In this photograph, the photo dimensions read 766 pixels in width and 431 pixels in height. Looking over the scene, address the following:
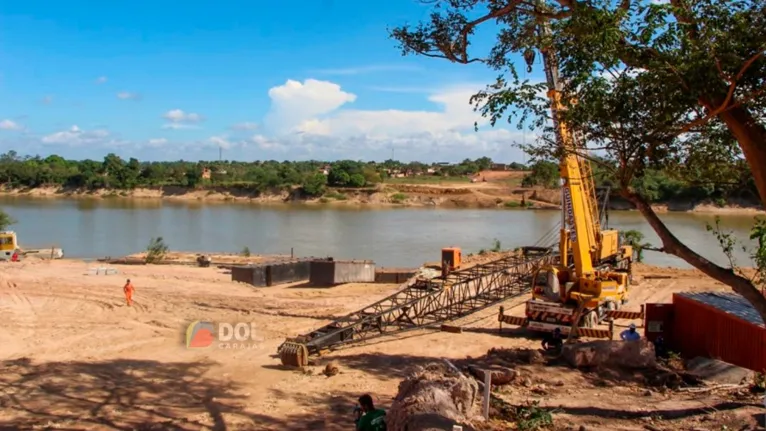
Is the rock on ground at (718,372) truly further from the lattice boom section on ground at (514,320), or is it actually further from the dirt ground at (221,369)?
the lattice boom section on ground at (514,320)

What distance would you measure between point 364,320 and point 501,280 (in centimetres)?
588

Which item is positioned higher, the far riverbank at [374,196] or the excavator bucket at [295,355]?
the far riverbank at [374,196]

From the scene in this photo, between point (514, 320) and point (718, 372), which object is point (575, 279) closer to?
point (514, 320)

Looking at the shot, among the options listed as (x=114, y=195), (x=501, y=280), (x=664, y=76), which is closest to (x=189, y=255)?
(x=501, y=280)

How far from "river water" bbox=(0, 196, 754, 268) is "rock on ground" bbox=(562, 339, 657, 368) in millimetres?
25991

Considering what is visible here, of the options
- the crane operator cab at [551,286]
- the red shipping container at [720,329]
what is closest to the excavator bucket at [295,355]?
the crane operator cab at [551,286]

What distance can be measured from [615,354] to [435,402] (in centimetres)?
556

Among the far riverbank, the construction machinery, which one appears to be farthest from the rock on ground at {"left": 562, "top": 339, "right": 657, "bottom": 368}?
the far riverbank

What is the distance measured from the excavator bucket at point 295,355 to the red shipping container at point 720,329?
7.75 metres

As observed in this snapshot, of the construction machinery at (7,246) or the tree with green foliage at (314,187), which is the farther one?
the tree with green foliage at (314,187)

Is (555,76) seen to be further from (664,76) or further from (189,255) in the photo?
(189,255)

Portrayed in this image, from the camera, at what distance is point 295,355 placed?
12.9m

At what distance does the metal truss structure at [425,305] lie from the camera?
1380cm

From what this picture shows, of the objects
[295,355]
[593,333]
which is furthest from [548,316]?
[295,355]
